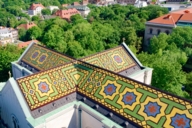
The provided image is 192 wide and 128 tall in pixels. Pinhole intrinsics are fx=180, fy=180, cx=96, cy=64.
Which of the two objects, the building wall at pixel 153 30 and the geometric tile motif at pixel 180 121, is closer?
the geometric tile motif at pixel 180 121

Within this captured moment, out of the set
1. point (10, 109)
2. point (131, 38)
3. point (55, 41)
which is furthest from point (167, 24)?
point (10, 109)

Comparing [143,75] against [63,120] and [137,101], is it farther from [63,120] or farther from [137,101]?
[63,120]

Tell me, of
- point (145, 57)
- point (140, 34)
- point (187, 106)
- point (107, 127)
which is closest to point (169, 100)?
point (187, 106)

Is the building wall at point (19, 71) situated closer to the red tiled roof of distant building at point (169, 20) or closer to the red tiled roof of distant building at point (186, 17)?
the red tiled roof of distant building at point (169, 20)

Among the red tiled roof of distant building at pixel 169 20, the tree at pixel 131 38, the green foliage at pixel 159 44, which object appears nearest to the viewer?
the green foliage at pixel 159 44

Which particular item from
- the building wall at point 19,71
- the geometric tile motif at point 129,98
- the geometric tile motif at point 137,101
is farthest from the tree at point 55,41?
the geometric tile motif at point 129,98

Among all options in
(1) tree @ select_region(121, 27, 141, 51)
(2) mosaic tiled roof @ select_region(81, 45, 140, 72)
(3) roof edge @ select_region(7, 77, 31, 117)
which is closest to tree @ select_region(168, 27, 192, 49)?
(1) tree @ select_region(121, 27, 141, 51)

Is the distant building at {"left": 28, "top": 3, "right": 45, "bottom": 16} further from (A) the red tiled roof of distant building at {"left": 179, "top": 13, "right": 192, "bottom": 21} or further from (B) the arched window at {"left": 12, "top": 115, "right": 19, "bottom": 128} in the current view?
(B) the arched window at {"left": 12, "top": 115, "right": 19, "bottom": 128}
